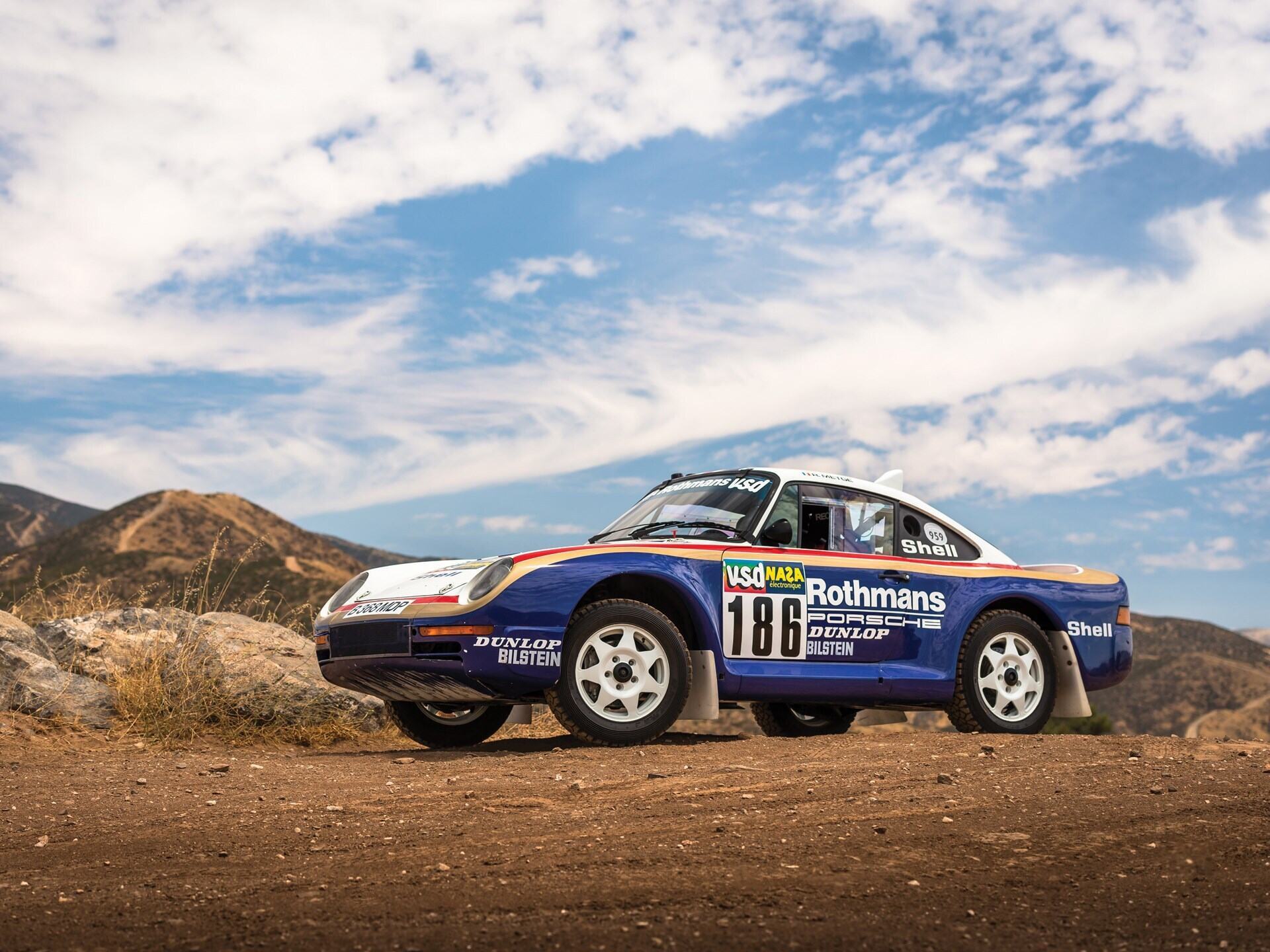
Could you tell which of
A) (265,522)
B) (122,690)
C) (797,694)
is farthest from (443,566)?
(265,522)

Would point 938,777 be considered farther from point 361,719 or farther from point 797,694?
point 361,719

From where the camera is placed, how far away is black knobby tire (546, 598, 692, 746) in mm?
7430

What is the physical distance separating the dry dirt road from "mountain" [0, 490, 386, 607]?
2622 centimetres

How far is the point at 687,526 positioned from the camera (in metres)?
8.48

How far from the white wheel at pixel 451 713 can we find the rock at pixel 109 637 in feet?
7.65

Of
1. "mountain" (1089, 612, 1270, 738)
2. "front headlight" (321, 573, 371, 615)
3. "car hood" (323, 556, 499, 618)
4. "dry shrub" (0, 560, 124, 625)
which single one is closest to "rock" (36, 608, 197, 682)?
"dry shrub" (0, 560, 124, 625)

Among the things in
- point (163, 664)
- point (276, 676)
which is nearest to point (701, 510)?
point (276, 676)

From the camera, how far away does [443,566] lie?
845cm

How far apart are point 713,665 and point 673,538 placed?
3.06 feet

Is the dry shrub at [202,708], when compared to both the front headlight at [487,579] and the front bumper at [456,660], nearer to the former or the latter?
the front bumper at [456,660]

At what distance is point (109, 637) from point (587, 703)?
17.2ft

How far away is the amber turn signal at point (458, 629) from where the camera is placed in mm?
7289

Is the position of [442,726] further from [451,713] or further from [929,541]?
[929,541]

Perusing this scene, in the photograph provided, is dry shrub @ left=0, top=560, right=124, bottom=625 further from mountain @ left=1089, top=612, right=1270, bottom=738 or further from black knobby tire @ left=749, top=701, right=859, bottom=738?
mountain @ left=1089, top=612, right=1270, bottom=738
